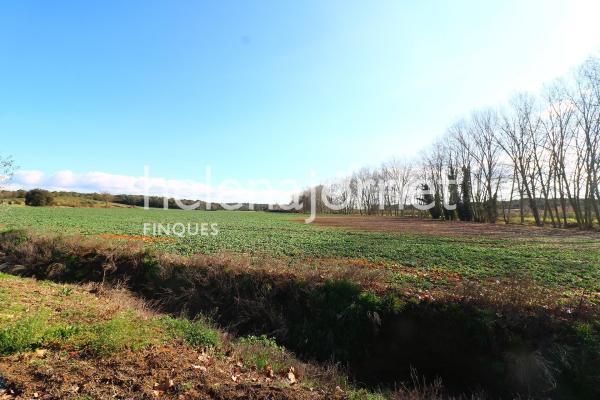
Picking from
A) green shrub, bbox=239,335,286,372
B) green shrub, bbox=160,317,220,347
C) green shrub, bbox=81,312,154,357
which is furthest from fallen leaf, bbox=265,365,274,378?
green shrub, bbox=81,312,154,357

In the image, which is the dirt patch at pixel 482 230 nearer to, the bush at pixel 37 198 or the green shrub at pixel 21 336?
the green shrub at pixel 21 336

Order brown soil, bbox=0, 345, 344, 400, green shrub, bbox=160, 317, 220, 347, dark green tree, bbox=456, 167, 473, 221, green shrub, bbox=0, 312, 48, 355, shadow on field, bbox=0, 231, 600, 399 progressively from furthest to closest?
dark green tree, bbox=456, 167, 473, 221 → shadow on field, bbox=0, 231, 600, 399 → green shrub, bbox=160, 317, 220, 347 → green shrub, bbox=0, 312, 48, 355 → brown soil, bbox=0, 345, 344, 400

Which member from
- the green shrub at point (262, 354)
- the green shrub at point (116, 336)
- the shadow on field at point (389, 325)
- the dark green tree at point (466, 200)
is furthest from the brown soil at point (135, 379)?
the dark green tree at point (466, 200)

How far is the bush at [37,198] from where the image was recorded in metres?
82.9

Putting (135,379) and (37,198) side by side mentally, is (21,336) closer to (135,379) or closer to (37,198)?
(135,379)

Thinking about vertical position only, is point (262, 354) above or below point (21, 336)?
below

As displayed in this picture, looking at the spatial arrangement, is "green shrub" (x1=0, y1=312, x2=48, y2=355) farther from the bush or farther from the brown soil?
the bush

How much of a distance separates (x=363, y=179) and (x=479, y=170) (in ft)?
182

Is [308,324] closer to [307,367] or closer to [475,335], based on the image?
[307,367]

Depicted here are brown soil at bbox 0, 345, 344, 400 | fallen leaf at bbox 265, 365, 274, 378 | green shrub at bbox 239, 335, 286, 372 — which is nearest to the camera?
brown soil at bbox 0, 345, 344, 400

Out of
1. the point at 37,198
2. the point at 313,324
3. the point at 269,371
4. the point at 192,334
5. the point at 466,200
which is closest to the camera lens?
the point at 269,371

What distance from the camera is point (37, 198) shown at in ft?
273

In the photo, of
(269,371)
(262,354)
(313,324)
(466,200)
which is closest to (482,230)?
(466,200)

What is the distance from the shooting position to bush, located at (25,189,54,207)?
82.9m
